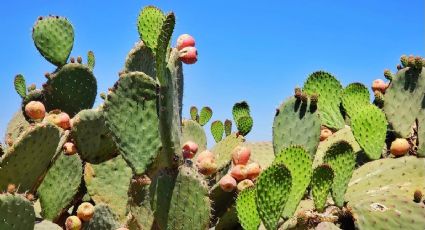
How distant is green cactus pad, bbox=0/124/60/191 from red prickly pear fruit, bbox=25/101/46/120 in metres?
0.96

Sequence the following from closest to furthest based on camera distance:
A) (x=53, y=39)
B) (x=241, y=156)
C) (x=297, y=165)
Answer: (x=297, y=165)
(x=241, y=156)
(x=53, y=39)

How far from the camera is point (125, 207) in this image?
361 centimetres

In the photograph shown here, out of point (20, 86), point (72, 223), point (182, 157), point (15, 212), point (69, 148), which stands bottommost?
point (72, 223)

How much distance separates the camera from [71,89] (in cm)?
440

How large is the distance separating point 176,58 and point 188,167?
473 mm

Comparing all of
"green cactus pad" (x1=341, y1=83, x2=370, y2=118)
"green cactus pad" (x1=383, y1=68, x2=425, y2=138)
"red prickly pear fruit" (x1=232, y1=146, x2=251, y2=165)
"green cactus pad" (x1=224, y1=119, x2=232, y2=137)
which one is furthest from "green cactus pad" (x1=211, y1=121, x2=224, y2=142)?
"red prickly pear fruit" (x1=232, y1=146, x2=251, y2=165)

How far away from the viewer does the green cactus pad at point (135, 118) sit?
9.36 feet

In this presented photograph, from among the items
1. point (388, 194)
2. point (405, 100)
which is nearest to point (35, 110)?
point (388, 194)

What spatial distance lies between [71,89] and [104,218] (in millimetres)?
1446

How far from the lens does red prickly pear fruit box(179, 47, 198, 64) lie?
285 cm

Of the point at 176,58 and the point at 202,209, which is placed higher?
the point at 176,58

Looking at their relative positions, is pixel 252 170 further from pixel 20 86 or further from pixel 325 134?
pixel 20 86

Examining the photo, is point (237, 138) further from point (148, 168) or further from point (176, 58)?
point (176, 58)

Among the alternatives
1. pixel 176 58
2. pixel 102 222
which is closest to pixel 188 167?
pixel 176 58
